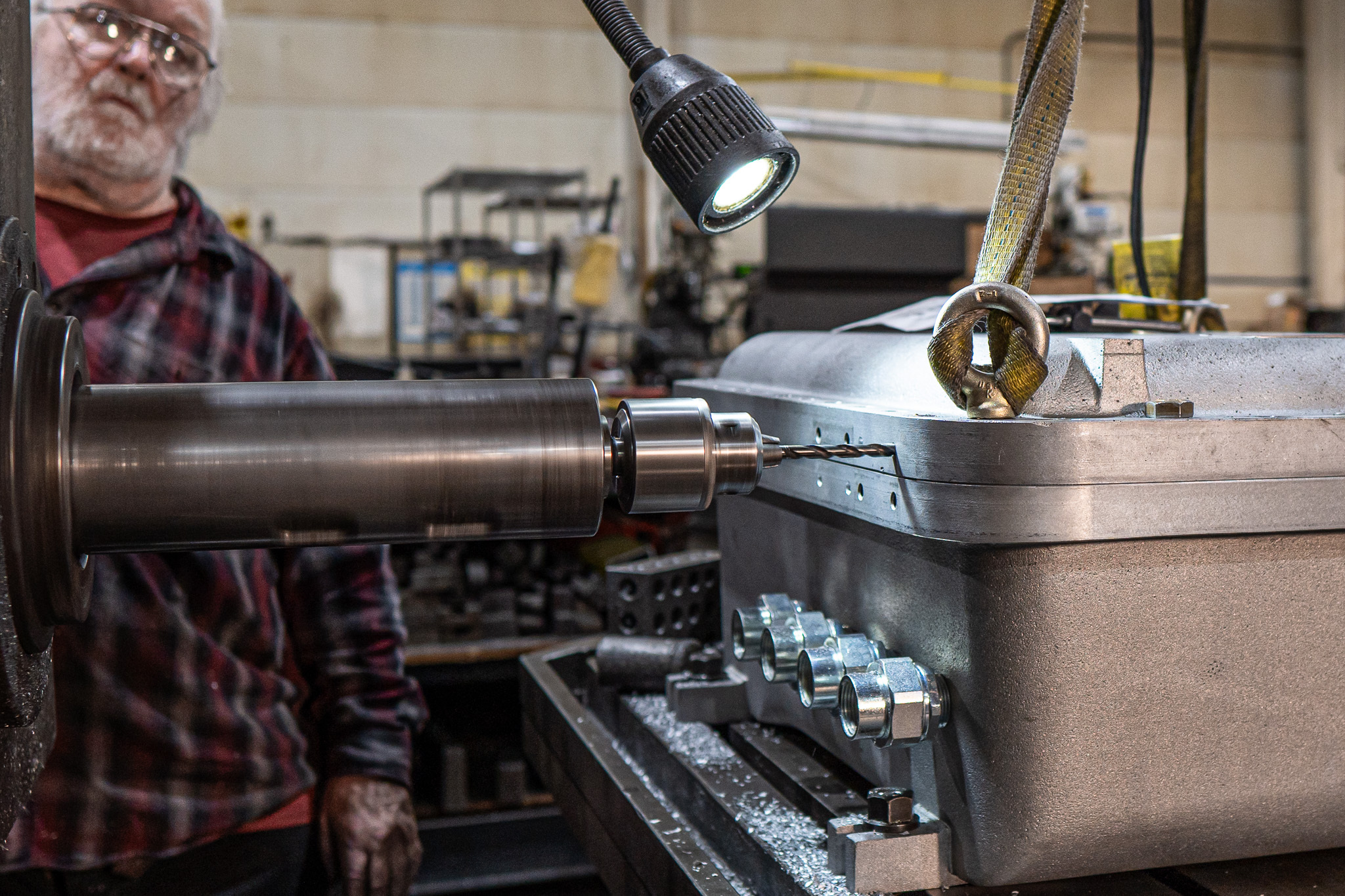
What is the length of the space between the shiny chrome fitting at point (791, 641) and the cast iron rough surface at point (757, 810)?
80 mm

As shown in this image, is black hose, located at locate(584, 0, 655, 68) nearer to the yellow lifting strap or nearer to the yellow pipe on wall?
the yellow lifting strap

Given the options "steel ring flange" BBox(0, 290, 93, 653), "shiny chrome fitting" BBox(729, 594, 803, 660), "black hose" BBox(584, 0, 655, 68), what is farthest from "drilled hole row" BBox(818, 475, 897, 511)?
"steel ring flange" BBox(0, 290, 93, 653)

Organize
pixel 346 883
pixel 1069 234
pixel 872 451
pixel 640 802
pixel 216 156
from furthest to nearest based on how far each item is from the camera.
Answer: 1. pixel 216 156
2. pixel 1069 234
3. pixel 346 883
4. pixel 640 802
5. pixel 872 451

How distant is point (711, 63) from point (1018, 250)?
20.5 feet

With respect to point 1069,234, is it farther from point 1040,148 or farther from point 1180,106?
point 1040,148

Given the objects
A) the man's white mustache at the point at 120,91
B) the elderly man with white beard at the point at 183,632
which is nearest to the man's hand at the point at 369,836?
the elderly man with white beard at the point at 183,632

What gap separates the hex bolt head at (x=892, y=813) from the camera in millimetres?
537

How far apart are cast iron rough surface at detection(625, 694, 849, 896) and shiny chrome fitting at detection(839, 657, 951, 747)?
82 mm

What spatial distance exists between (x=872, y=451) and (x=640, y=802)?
0.96ft

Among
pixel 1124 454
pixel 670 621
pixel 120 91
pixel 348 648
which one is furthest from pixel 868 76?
pixel 1124 454

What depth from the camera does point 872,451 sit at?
1.72 feet

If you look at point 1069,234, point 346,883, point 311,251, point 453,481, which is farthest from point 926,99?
point 453,481

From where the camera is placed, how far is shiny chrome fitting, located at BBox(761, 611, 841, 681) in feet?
2.03

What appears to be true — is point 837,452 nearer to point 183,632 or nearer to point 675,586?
point 675,586
